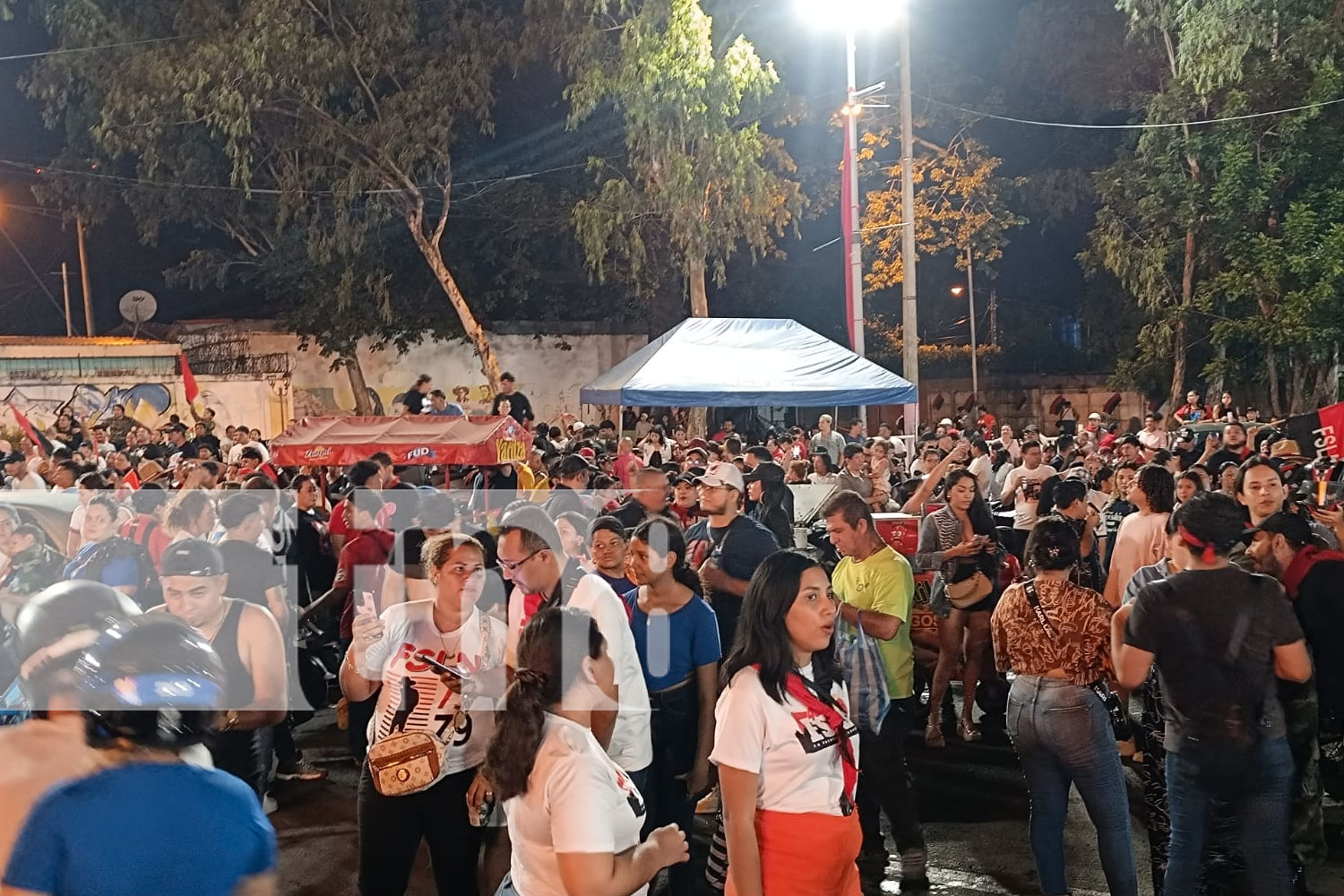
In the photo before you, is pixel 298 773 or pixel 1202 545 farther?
pixel 298 773

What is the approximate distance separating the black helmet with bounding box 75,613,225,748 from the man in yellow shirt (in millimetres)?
3075

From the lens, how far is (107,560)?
19.5ft

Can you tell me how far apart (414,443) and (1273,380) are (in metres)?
19.4

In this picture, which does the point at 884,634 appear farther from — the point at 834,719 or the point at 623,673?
the point at 834,719

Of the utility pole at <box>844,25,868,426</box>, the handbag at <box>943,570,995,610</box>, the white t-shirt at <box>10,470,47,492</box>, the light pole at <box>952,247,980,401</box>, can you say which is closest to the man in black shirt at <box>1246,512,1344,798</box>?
the handbag at <box>943,570,995,610</box>

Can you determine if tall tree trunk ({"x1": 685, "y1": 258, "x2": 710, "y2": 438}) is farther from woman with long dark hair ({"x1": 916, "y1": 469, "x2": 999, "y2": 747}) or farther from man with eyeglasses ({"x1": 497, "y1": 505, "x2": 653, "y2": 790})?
man with eyeglasses ({"x1": 497, "y1": 505, "x2": 653, "y2": 790})

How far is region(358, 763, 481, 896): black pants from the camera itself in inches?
155

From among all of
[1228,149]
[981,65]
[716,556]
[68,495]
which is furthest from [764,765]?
[981,65]

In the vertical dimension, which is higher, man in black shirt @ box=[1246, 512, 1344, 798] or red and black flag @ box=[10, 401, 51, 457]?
red and black flag @ box=[10, 401, 51, 457]

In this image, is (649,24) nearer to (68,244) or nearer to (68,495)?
(68,495)

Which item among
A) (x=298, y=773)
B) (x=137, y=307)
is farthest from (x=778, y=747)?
(x=137, y=307)

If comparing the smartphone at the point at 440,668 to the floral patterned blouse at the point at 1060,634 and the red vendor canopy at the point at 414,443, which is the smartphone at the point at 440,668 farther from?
the red vendor canopy at the point at 414,443

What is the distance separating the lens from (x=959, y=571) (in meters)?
7.04

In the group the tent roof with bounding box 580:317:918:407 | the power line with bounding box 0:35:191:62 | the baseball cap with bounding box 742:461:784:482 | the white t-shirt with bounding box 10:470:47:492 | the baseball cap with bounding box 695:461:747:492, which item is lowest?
the white t-shirt with bounding box 10:470:47:492
